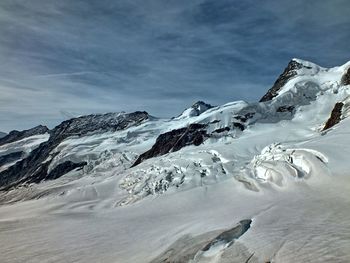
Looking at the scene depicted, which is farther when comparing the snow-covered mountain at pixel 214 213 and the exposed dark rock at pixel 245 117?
the exposed dark rock at pixel 245 117

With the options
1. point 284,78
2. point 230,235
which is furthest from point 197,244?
point 284,78

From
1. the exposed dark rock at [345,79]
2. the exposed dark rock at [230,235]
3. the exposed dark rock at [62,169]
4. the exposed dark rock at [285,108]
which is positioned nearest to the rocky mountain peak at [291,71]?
the exposed dark rock at [285,108]

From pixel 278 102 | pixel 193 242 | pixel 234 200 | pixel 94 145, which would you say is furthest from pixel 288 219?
pixel 94 145

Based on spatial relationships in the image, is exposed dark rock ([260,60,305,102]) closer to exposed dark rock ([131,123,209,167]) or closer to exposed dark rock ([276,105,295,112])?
exposed dark rock ([276,105,295,112])

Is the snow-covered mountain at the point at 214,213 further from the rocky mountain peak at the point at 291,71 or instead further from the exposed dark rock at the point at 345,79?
the rocky mountain peak at the point at 291,71

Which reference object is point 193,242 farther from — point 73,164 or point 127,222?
point 73,164

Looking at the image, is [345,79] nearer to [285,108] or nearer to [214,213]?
[285,108]
